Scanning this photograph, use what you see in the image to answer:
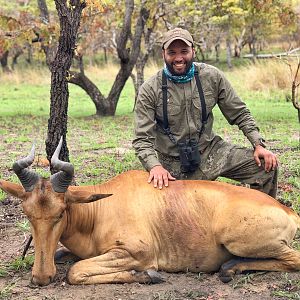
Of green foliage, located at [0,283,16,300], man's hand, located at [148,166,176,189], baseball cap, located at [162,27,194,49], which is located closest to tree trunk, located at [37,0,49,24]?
baseball cap, located at [162,27,194,49]

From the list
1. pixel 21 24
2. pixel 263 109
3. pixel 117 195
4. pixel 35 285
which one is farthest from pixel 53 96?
pixel 263 109

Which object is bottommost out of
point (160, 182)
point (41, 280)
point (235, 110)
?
point (41, 280)

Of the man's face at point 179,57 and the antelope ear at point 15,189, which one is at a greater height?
the man's face at point 179,57

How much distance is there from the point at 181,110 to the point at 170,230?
4.71 ft

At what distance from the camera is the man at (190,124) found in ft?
19.9

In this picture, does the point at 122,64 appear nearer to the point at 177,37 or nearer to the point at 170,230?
the point at 177,37

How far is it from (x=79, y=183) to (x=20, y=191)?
3.48m

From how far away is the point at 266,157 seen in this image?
6051 mm

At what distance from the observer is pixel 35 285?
4.91 metres

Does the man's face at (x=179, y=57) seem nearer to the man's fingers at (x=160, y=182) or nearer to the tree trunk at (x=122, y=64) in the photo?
the man's fingers at (x=160, y=182)

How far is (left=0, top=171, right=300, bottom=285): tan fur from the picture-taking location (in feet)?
16.6

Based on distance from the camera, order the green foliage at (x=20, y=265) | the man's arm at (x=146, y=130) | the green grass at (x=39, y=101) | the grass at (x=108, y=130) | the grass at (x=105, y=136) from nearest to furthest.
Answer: the green foliage at (x=20, y=265), the man's arm at (x=146, y=130), the grass at (x=105, y=136), the grass at (x=108, y=130), the green grass at (x=39, y=101)

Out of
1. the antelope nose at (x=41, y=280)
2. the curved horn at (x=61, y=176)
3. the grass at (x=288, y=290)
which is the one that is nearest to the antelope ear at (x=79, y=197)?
the curved horn at (x=61, y=176)

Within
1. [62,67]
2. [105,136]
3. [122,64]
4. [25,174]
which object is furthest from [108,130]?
[25,174]
